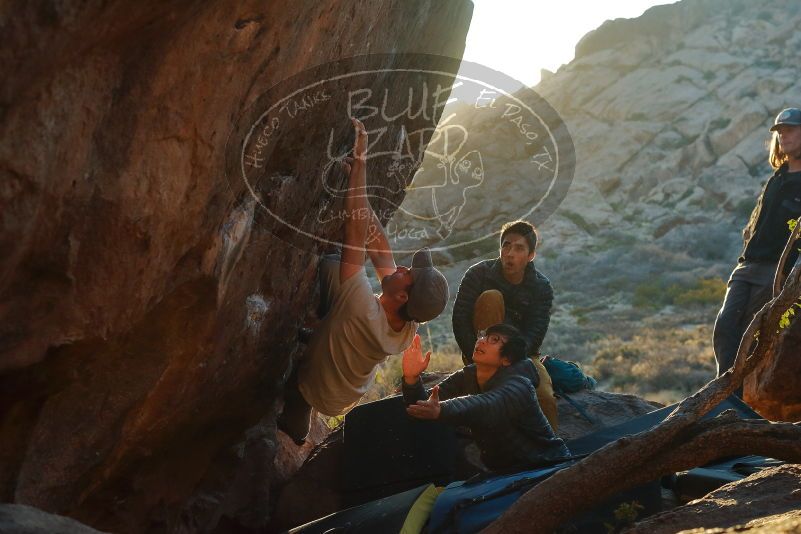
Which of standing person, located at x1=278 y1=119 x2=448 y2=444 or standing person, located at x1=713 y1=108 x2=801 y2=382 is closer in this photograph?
standing person, located at x1=278 y1=119 x2=448 y2=444

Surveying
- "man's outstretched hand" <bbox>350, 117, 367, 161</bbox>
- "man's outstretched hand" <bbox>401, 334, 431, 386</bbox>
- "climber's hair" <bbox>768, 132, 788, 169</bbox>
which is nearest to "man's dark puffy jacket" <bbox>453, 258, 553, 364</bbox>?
"man's outstretched hand" <bbox>350, 117, 367, 161</bbox>

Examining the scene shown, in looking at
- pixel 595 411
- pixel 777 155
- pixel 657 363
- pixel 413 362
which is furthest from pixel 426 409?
pixel 657 363

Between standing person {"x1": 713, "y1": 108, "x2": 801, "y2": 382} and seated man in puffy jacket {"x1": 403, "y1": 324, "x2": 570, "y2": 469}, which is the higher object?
standing person {"x1": 713, "y1": 108, "x2": 801, "y2": 382}

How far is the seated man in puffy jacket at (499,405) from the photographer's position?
5.62 meters

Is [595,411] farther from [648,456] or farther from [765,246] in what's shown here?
[648,456]

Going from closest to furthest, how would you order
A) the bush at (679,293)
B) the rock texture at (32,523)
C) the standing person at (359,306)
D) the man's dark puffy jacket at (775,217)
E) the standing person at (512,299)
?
the rock texture at (32,523)
the standing person at (359,306)
the standing person at (512,299)
the man's dark puffy jacket at (775,217)
the bush at (679,293)

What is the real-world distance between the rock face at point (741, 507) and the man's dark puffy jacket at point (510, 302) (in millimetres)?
2685

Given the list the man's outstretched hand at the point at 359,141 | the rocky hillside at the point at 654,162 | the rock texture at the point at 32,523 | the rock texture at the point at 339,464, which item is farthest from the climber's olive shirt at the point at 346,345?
the rocky hillside at the point at 654,162

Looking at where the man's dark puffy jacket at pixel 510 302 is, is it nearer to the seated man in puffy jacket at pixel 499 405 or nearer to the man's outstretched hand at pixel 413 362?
the seated man in puffy jacket at pixel 499 405

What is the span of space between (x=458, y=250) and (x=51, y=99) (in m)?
29.1

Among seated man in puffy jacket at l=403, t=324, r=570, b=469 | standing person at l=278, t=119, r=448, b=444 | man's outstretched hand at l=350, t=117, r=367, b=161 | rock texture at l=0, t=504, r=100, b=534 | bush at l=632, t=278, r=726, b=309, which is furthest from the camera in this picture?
bush at l=632, t=278, r=726, b=309

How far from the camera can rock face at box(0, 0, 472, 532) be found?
352 cm

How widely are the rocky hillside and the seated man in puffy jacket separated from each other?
598 inches

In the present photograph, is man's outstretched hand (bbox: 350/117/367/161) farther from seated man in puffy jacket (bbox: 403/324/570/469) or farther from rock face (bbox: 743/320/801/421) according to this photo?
rock face (bbox: 743/320/801/421)
